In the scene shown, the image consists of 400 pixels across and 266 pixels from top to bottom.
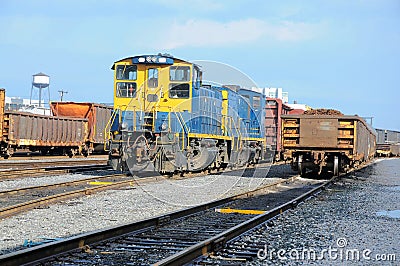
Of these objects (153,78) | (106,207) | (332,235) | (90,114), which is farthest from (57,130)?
(332,235)

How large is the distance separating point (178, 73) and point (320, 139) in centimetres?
526

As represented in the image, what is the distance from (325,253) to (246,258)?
1.07m

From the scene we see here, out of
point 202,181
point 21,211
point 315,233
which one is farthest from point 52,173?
point 315,233

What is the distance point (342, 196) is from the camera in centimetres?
1280

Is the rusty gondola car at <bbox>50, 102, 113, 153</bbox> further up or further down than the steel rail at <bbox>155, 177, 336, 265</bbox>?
further up

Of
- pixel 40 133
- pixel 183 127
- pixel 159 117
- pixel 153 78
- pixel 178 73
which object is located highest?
pixel 178 73

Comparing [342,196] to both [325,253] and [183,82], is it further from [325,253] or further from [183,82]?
[325,253]

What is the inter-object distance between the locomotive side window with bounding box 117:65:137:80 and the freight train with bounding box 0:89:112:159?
9.33m

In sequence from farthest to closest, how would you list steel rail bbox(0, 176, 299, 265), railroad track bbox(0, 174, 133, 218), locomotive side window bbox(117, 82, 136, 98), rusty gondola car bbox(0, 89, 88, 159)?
rusty gondola car bbox(0, 89, 88, 159) → locomotive side window bbox(117, 82, 136, 98) → railroad track bbox(0, 174, 133, 218) → steel rail bbox(0, 176, 299, 265)

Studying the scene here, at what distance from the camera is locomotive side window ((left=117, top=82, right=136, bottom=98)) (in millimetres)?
15344

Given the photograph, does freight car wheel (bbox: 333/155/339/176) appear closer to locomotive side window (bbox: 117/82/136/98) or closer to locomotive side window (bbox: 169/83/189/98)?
locomotive side window (bbox: 169/83/189/98)

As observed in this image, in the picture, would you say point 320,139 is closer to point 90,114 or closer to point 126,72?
point 126,72

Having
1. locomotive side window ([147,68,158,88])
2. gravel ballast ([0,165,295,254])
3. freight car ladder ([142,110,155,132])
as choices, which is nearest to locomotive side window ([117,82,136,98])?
locomotive side window ([147,68,158,88])

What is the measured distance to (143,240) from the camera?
263 inches
